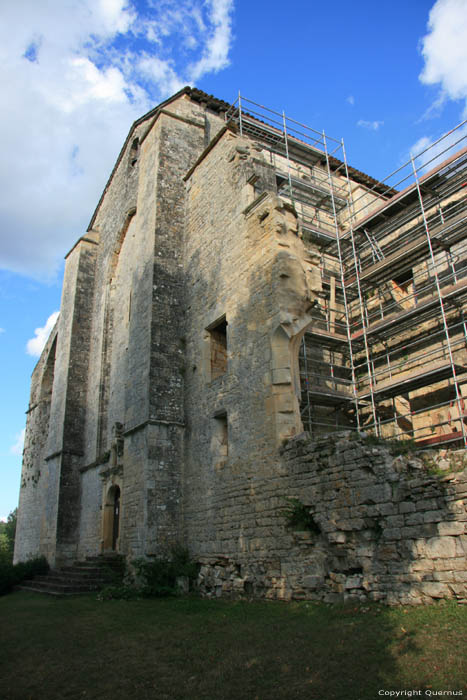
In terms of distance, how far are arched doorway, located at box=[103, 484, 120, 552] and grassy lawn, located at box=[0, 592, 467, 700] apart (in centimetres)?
576

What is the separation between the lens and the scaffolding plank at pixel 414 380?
32.5 feet

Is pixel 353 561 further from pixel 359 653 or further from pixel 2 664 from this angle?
pixel 2 664

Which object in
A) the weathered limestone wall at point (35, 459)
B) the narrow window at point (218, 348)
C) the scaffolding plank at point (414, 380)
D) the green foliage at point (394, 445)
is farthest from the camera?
the weathered limestone wall at point (35, 459)

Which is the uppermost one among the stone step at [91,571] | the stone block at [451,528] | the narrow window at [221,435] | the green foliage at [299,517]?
the narrow window at [221,435]

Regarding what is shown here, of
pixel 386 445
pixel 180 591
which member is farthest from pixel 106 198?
pixel 386 445

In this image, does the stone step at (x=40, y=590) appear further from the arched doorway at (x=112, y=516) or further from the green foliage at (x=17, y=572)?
the arched doorway at (x=112, y=516)

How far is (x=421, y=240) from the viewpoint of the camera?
11375 millimetres

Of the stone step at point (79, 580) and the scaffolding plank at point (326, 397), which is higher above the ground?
the scaffolding plank at point (326, 397)

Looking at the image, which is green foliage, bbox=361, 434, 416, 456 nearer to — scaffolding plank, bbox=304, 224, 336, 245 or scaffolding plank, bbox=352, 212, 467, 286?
scaffolding plank, bbox=352, 212, 467, 286

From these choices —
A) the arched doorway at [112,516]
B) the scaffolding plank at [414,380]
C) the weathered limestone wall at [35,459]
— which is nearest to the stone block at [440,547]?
the scaffolding plank at [414,380]

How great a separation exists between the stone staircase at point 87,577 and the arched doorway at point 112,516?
41.8 inches

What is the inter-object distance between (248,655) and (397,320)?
7.64m

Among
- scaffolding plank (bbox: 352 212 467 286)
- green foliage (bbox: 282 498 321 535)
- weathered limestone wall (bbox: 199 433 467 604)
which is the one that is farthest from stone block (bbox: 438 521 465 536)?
scaffolding plank (bbox: 352 212 467 286)

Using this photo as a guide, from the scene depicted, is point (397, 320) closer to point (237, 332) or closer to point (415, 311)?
point (415, 311)
